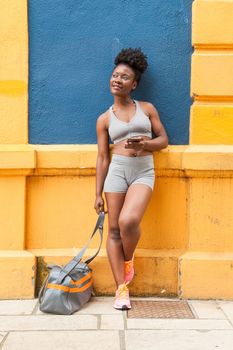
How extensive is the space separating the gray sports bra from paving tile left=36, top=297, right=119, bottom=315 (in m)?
1.42

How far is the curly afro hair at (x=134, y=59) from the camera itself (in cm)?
455

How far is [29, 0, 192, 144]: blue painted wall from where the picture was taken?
4809 mm

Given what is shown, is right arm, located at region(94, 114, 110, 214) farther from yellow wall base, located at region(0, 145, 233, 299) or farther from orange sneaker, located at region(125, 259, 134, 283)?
orange sneaker, located at region(125, 259, 134, 283)

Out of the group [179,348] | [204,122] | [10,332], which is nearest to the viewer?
[179,348]

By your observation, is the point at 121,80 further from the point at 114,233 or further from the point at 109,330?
the point at 109,330

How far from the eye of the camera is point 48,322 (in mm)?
4172

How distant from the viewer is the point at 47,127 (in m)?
4.88

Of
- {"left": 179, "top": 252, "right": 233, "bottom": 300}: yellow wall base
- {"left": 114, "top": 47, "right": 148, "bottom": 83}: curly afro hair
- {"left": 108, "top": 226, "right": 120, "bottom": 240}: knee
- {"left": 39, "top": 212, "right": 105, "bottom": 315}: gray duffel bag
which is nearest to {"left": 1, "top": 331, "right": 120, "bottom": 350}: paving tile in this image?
{"left": 39, "top": 212, "right": 105, "bottom": 315}: gray duffel bag

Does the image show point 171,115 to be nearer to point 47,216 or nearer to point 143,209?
point 143,209

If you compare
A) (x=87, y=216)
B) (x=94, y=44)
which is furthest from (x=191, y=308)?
(x=94, y=44)

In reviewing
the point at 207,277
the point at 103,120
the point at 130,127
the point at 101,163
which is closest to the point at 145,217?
the point at 101,163

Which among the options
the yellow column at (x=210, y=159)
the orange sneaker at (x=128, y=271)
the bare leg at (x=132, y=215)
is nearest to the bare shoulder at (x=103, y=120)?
the bare leg at (x=132, y=215)

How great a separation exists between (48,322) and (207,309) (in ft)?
4.38

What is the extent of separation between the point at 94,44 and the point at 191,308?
8.08ft
